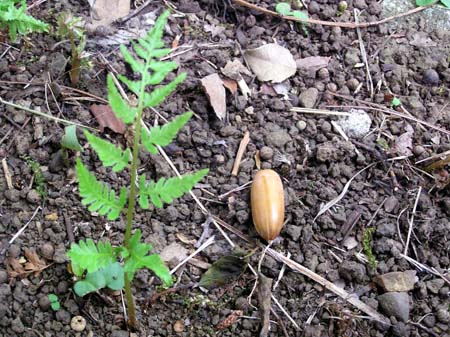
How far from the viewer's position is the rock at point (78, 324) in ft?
5.72

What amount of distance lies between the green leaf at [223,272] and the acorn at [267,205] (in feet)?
0.40

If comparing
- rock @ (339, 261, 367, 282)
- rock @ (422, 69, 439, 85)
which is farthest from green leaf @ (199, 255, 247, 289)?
rock @ (422, 69, 439, 85)

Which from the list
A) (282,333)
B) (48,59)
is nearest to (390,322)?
(282,333)

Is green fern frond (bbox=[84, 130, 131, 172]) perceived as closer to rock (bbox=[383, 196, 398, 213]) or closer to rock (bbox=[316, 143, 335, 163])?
rock (bbox=[316, 143, 335, 163])

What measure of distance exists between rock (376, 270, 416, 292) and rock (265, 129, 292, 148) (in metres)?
0.54

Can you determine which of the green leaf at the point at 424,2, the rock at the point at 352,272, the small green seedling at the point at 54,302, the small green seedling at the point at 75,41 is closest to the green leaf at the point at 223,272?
the rock at the point at 352,272

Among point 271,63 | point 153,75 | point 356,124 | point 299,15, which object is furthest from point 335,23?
point 153,75

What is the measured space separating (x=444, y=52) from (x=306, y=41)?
1.83ft

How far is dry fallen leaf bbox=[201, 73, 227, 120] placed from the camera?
6.91ft

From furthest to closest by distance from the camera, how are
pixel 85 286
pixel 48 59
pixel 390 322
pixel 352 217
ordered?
1. pixel 48 59
2. pixel 352 217
3. pixel 390 322
4. pixel 85 286

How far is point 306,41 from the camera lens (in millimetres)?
2346

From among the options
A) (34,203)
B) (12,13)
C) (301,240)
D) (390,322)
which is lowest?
(390,322)

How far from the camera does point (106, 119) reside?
80.7 inches

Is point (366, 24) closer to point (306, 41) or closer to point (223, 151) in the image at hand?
point (306, 41)
